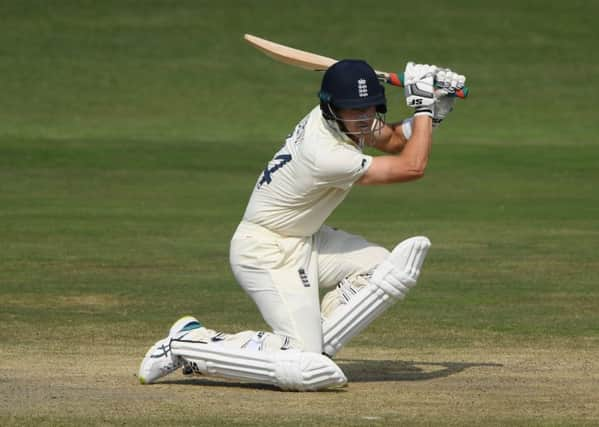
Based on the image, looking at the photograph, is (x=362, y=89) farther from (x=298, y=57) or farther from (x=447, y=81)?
(x=298, y=57)

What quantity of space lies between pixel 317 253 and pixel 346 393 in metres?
0.76

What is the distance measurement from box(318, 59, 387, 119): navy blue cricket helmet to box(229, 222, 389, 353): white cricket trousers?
0.69 metres

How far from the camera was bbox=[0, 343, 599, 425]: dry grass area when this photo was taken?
5.91m

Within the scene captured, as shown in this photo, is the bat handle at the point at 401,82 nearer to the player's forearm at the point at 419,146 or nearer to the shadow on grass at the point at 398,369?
the player's forearm at the point at 419,146

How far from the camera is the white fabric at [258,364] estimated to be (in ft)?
→ 21.4

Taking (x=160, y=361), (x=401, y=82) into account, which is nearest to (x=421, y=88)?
(x=401, y=82)

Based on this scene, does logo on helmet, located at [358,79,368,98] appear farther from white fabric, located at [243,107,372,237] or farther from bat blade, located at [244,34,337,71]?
bat blade, located at [244,34,337,71]

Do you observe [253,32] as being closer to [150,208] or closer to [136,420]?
[150,208]

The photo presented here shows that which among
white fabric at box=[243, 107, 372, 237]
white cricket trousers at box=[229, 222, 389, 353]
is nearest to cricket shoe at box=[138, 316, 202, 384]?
white cricket trousers at box=[229, 222, 389, 353]

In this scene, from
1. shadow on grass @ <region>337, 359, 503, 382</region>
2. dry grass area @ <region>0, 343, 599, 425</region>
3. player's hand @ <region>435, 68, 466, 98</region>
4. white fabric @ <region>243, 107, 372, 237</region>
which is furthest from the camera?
shadow on grass @ <region>337, 359, 503, 382</region>

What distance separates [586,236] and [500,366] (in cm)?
781

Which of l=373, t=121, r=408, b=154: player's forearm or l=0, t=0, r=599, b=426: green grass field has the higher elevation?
l=373, t=121, r=408, b=154: player's forearm

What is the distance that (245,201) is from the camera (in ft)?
62.8

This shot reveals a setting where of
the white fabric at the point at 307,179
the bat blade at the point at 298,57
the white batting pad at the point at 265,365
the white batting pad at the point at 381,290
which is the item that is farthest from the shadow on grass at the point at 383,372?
the bat blade at the point at 298,57
